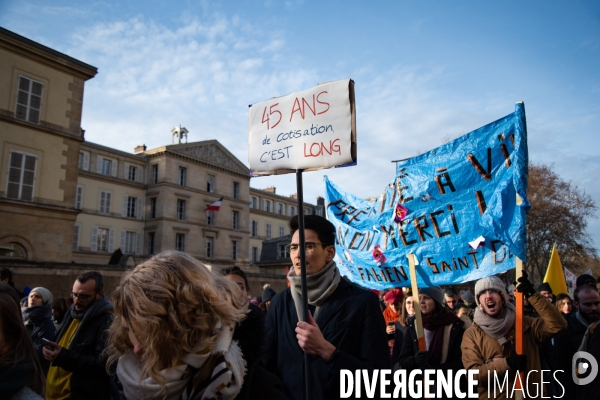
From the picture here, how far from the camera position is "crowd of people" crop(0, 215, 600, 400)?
1702 millimetres

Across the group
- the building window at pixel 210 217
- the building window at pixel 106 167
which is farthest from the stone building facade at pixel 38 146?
the building window at pixel 210 217

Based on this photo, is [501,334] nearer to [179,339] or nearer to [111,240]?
[179,339]

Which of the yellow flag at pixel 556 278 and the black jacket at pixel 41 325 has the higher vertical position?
the yellow flag at pixel 556 278

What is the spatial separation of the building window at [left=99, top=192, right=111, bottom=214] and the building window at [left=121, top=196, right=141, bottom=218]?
1.67m

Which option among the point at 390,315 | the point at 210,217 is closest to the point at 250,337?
the point at 390,315

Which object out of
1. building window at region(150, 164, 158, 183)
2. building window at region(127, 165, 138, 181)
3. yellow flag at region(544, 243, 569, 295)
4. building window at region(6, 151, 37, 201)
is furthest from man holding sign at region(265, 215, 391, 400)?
building window at region(127, 165, 138, 181)

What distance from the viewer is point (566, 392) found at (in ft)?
16.7

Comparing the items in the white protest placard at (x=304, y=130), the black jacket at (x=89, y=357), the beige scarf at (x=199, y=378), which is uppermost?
the white protest placard at (x=304, y=130)

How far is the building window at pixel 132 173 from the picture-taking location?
45.2 m

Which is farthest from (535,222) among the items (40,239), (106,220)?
(106,220)

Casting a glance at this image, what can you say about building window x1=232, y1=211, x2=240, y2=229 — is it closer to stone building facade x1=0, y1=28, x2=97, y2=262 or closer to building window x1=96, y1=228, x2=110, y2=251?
building window x1=96, y1=228, x2=110, y2=251

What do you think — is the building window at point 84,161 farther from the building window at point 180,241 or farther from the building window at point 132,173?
the building window at point 180,241

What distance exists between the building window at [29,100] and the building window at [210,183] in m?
28.9

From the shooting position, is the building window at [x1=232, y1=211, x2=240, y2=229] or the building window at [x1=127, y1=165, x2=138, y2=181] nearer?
the building window at [x1=127, y1=165, x2=138, y2=181]
